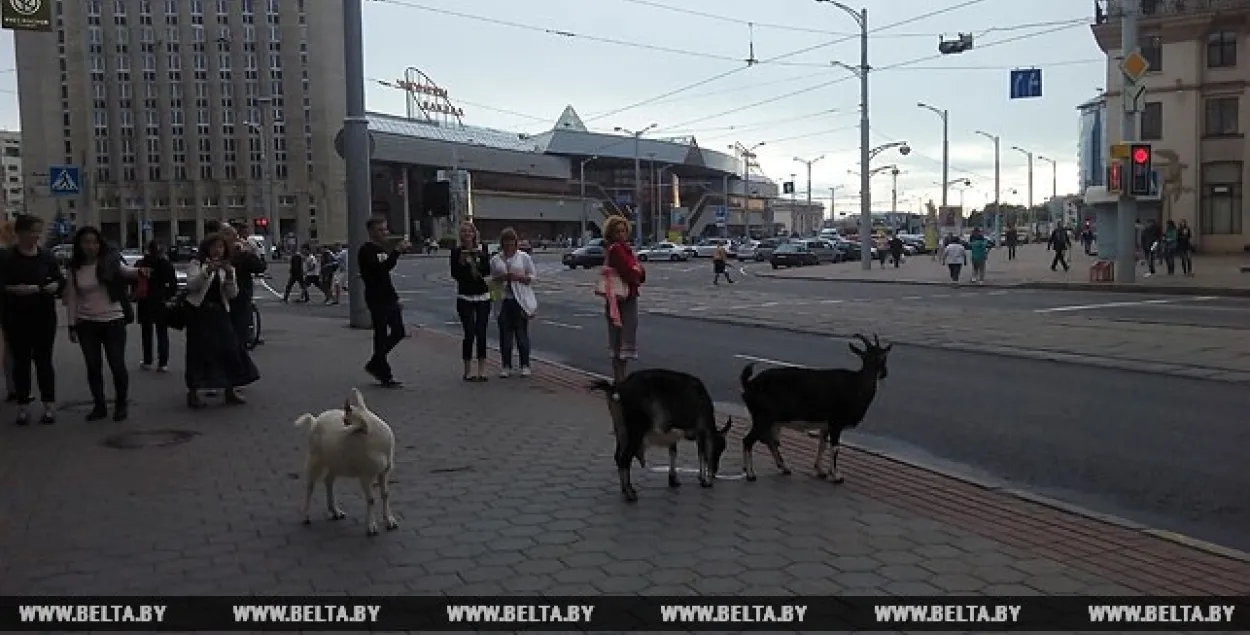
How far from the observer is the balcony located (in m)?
45.5

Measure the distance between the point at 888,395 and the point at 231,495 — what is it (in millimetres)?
6694

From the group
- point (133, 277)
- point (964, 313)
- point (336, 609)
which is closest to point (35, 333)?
point (133, 277)

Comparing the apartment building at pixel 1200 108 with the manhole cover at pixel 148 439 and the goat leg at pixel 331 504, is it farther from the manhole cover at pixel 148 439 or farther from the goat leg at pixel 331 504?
the goat leg at pixel 331 504

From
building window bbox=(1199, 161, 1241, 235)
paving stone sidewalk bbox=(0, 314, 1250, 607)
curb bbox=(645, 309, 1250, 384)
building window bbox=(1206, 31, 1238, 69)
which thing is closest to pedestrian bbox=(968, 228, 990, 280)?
curb bbox=(645, 309, 1250, 384)

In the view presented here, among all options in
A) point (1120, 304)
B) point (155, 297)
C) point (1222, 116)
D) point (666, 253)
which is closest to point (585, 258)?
point (666, 253)

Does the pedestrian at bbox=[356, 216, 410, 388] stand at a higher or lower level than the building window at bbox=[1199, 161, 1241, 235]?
lower

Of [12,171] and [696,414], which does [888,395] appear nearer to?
[696,414]

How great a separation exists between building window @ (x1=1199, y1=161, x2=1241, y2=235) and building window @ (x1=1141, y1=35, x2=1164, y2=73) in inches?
190

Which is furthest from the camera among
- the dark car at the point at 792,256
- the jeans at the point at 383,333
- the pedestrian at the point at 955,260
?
the dark car at the point at 792,256

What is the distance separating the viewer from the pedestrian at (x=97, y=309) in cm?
899

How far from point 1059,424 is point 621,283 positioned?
3959 mm

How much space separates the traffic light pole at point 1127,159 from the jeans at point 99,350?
24.3m

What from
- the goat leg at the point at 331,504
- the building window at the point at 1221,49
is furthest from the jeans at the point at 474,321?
the building window at the point at 1221,49

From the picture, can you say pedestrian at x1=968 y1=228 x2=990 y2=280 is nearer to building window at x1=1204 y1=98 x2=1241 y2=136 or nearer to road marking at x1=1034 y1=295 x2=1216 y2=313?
road marking at x1=1034 y1=295 x2=1216 y2=313
